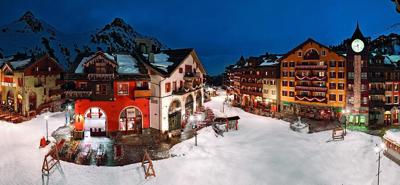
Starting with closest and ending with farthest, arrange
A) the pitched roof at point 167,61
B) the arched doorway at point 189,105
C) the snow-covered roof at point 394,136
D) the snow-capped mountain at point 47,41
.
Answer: the snow-covered roof at point 394,136 < the pitched roof at point 167,61 < the arched doorway at point 189,105 < the snow-capped mountain at point 47,41

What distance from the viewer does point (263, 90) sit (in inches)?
2408

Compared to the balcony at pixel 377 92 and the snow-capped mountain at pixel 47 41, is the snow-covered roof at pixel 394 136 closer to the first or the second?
the balcony at pixel 377 92

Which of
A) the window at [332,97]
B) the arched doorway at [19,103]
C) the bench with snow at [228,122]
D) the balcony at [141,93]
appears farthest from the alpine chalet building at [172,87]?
the arched doorway at [19,103]

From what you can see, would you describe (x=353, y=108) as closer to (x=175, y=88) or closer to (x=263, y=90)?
(x=263, y=90)

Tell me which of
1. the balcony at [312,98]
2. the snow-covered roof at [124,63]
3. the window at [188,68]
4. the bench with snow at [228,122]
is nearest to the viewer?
the snow-covered roof at [124,63]

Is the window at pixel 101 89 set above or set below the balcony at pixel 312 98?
above

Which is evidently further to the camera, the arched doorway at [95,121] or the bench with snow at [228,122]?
the bench with snow at [228,122]

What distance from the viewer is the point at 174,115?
116ft

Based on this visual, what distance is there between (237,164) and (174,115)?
551 inches

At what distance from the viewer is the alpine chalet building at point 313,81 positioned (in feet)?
156

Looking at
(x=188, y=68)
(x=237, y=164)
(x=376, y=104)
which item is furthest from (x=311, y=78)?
(x=237, y=164)

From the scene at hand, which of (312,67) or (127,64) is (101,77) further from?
(312,67)

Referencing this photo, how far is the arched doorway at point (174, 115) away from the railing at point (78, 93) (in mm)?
9966

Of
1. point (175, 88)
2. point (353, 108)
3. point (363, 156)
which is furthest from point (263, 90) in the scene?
point (363, 156)
